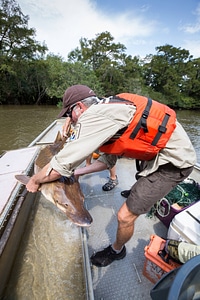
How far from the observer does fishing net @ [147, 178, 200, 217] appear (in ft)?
6.35

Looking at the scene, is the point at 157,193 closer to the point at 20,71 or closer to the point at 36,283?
the point at 36,283

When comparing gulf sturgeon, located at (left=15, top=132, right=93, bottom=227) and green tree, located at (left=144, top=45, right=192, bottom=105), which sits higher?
green tree, located at (left=144, top=45, right=192, bottom=105)

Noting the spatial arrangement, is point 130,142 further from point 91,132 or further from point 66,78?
point 66,78

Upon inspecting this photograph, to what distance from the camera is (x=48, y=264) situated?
1707mm

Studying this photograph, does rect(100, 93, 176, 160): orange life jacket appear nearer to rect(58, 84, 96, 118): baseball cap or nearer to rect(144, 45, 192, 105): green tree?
rect(58, 84, 96, 118): baseball cap

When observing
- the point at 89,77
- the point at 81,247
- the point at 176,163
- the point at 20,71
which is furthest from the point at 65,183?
the point at 20,71

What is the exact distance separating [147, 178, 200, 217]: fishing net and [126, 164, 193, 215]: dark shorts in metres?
0.58

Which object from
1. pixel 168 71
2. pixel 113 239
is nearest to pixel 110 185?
pixel 113 239

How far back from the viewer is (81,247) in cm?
182

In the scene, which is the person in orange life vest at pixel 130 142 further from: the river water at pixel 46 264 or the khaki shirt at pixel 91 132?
the river water at pixel 46 264

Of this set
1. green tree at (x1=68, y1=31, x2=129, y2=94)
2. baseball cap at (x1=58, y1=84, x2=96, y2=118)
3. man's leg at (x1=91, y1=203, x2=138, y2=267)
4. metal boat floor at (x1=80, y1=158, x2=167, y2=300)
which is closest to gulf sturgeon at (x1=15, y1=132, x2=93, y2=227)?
man's leg at (x1=91, y1=203, x2=138, y2=267)

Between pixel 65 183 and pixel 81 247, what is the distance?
2.44 ft

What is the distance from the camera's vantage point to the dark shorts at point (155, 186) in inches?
55.3

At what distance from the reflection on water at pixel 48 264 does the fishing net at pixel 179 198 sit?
3.27 feet
